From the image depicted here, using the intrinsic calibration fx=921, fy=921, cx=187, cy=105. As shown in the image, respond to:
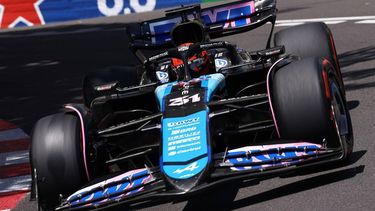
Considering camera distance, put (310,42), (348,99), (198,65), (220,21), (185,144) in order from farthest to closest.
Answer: (348,99), (220,21), (310,42), (198,65), (185,144)

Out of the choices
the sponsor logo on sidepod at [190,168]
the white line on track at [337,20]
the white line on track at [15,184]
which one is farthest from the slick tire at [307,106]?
the white line on track at [337,20]

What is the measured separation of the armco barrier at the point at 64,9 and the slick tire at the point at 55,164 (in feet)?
56.3

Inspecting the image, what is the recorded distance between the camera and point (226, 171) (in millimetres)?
6363

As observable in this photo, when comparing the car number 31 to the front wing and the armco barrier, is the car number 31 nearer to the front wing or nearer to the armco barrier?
the front wing

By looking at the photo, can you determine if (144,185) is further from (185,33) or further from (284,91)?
(185,33)

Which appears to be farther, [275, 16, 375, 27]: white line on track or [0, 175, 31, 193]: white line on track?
[275, 16, 375, 27]: white line on track

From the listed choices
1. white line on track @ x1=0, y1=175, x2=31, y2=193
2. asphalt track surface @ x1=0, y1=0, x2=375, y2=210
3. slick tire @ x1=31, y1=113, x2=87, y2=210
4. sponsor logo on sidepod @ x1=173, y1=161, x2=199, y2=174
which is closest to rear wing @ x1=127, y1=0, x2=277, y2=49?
asphalt track surface @ x1=0, y1=0, x2=375, y2=210

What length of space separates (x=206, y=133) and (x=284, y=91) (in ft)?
2.12

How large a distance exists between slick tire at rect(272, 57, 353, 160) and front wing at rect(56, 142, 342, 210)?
0.09 metres

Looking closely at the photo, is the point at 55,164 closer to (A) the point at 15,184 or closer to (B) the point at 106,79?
(A) the point at 15,184

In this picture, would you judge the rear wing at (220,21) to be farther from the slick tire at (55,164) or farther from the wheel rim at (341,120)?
the slick tire at (55,164)

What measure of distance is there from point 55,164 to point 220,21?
292 centimetres

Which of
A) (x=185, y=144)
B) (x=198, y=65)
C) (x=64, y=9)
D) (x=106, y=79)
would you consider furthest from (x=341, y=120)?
(x=64, y=9)

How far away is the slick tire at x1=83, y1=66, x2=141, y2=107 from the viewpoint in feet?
28.9
